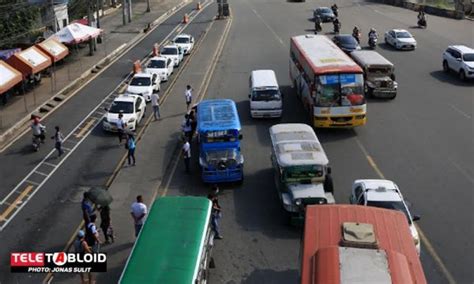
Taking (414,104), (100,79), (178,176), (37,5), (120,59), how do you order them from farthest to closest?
(37,5) < (120,59) < (100,79) < (414,104) < (178,176)

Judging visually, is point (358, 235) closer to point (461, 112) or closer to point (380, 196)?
point (380, 196)

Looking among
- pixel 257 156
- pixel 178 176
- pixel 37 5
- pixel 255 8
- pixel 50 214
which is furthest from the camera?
pixel 255 8

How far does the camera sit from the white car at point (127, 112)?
3044 centimetres

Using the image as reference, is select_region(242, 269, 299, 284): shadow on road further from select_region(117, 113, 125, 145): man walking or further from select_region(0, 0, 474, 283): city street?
select_region(117, 113, 125, 145): man walking

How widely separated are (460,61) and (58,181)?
27.5m

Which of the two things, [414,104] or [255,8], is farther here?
[255,8]

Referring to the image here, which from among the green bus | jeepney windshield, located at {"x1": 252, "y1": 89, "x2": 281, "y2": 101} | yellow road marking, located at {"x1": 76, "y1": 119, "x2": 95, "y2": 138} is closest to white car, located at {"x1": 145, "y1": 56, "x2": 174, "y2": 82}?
yellow road marking, located at {"x1": 76, "y1": 119, "x2": 95, "y2": 138}

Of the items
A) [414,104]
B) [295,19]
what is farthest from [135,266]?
[295,19]

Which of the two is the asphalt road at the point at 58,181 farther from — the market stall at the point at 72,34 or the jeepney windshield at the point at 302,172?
the jeepney windshield at the point at 302,172

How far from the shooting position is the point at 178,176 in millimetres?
25078

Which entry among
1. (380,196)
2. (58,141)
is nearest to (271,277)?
(380,196)

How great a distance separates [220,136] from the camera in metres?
24.0

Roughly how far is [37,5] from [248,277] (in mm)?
46839

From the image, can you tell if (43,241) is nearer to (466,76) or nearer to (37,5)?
(466,76)
